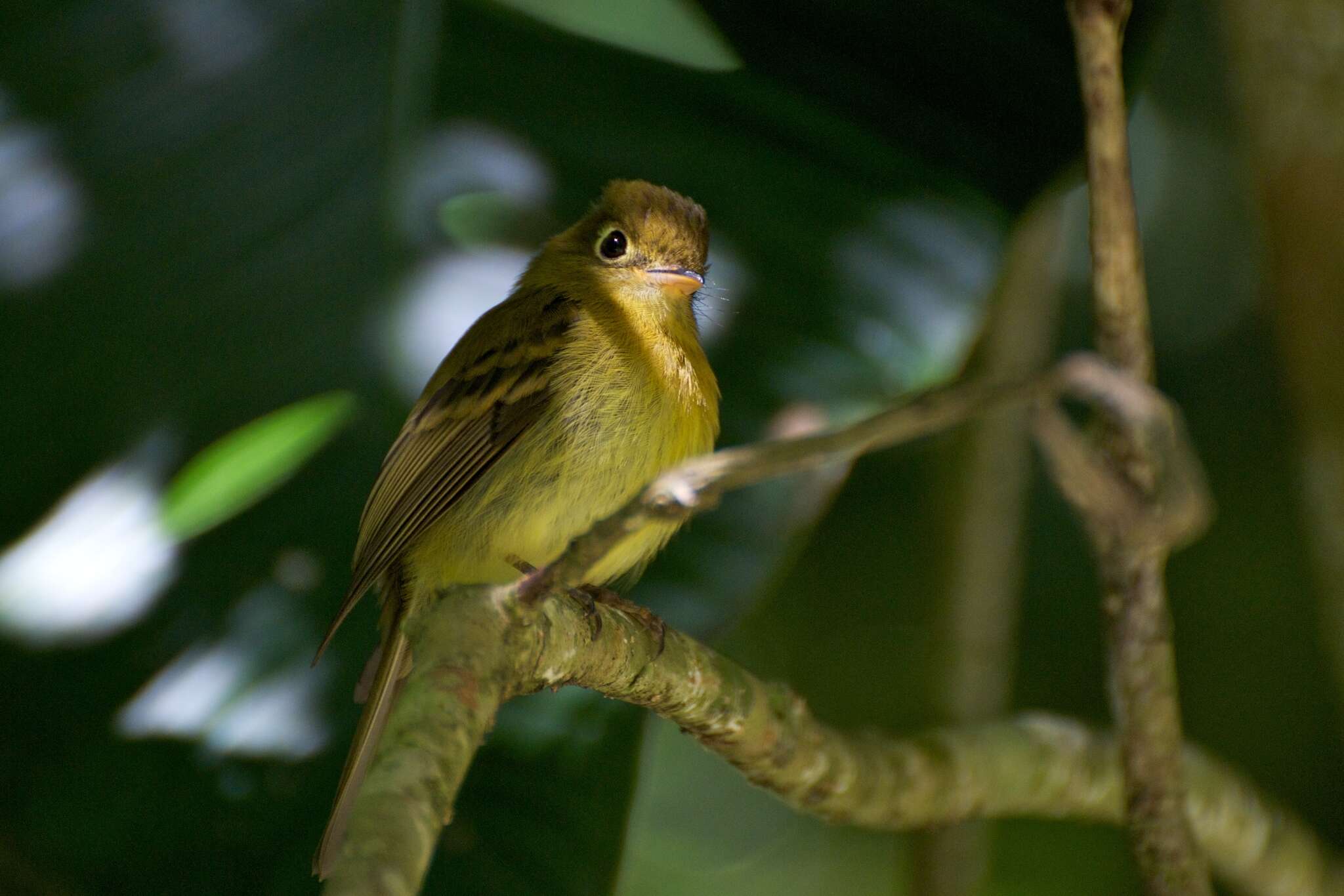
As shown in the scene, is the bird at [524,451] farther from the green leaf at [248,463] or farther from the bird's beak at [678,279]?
the green leaf at [248,463]

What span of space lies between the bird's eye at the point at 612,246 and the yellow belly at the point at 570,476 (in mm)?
524

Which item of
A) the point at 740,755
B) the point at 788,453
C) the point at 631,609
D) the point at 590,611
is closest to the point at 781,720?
the point at 740,755

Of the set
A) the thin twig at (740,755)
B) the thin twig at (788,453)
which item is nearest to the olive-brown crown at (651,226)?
the thin twig at (740,755)

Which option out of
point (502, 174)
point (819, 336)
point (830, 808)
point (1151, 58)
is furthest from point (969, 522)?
point (1151, 58)

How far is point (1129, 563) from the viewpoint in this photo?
2.22 m

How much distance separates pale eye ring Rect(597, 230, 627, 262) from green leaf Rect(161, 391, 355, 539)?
765mm

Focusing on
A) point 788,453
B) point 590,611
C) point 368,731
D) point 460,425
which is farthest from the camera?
point 460,425

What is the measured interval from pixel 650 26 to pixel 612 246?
524 millimetres

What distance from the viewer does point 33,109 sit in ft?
8.69

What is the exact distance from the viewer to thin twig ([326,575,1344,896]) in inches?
47.7

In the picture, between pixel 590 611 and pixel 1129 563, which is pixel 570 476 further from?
pixel 1129 563

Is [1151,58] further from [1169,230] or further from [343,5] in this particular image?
[343,5]

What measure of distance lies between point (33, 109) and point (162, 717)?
127 centimetres

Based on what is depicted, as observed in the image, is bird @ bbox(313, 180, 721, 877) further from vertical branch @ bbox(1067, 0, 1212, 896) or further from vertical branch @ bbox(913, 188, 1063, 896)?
vertical branch @ bbox(913, 188, 1063, 896)
